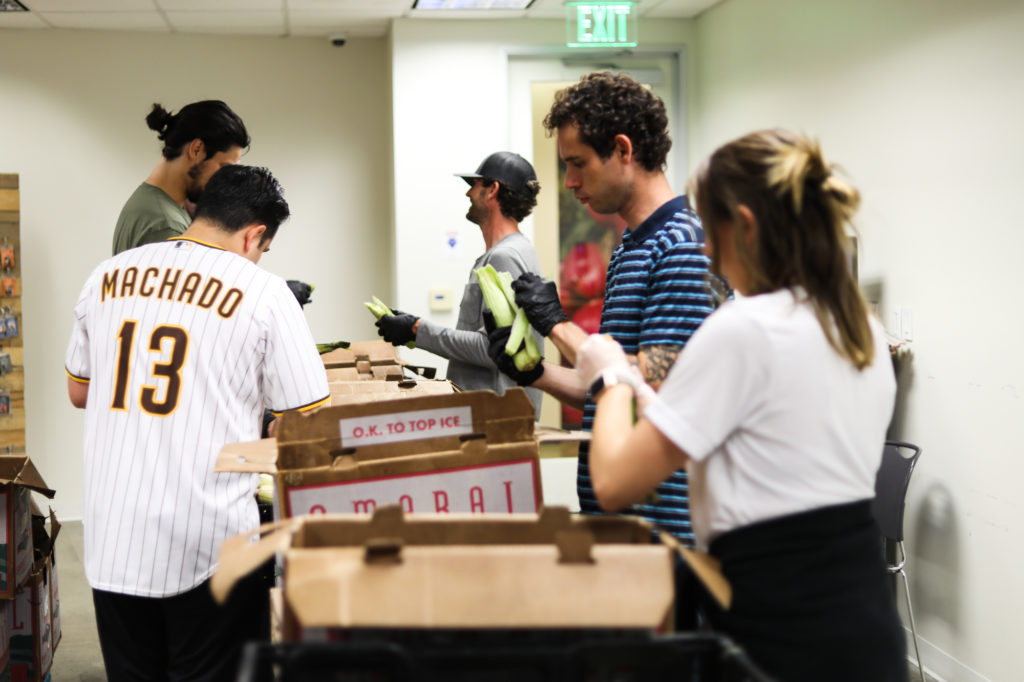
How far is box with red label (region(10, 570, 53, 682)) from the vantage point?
9.37ft

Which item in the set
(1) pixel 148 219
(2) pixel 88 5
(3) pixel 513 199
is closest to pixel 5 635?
(1) pixel 148 219

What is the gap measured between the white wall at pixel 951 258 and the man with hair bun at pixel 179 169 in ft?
5.65

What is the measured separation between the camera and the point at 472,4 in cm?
490

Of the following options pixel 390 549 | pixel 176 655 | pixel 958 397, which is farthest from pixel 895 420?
pixel 390 549

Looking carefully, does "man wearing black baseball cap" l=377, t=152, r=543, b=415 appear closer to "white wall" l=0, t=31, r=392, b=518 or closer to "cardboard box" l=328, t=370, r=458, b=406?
"cardboard box" l=328, t=370, r=458, b=406

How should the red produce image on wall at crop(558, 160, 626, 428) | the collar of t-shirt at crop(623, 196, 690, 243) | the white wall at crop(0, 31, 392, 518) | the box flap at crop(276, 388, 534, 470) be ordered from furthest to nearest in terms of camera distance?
the white wall at crop(0, 31, 392, 518), the red produce image on wall at crop(558, 160, 626, 428), the collar of t-shirt at crop(623, 196, 690, 243), the box flap at crop(276, 388, 534, 470)

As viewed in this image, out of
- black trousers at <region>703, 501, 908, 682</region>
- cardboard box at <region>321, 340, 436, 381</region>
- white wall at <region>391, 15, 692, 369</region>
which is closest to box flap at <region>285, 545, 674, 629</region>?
black trousers at <region>703, 501, 908, 682</region>

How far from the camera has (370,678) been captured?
0.94 metres

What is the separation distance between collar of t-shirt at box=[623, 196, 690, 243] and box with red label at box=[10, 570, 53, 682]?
2.17 metres

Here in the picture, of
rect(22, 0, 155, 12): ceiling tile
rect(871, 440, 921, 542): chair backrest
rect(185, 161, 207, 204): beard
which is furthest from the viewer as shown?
rect(22, 0, 155, 12): ceiling tile

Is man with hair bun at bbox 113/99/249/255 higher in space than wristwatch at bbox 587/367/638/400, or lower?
higher

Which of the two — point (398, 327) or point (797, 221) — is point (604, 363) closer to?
point (797, 221)

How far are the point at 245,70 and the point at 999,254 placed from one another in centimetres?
431

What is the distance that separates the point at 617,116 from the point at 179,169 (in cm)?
157
